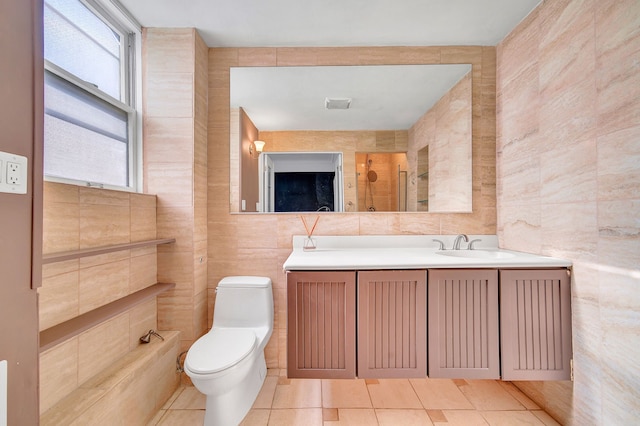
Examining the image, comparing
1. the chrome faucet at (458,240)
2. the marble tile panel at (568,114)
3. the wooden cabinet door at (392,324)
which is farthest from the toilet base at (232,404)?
the marble tile panel at (568,114)

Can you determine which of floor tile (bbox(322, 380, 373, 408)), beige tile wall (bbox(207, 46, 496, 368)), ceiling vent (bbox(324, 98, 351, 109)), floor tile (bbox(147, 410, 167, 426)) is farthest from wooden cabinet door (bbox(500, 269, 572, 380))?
floor tile (bbox(147, 410, 167, 426))

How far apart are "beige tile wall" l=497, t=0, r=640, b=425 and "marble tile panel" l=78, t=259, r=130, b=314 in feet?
7.96

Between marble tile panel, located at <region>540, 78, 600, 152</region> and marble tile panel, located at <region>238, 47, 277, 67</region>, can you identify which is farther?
marble tile panel, located at <region>238, 47, 277, 67</region>

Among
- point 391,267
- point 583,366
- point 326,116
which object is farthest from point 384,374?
point 326,116

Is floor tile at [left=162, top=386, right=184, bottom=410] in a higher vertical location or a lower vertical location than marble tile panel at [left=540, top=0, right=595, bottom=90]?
lower

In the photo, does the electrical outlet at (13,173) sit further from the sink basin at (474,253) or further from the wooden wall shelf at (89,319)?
the sink basin at (474,253)

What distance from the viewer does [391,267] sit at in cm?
147

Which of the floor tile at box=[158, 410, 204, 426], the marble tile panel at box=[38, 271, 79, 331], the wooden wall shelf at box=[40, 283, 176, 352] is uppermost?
the marble tile panel at box=[38, 271, 79, 331]

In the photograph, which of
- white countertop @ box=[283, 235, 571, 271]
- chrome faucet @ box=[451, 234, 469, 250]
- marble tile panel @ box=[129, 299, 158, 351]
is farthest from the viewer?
chrome faucet @ box=[451, 234, 469, 250]

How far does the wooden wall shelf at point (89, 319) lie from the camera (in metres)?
1.10

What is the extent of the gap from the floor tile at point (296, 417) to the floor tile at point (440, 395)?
25.7 inches

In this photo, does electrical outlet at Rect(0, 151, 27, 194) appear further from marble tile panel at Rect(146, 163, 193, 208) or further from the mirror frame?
the mirror frame

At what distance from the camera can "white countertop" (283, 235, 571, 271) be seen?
1.47 metres

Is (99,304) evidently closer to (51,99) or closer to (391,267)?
(51,99)
